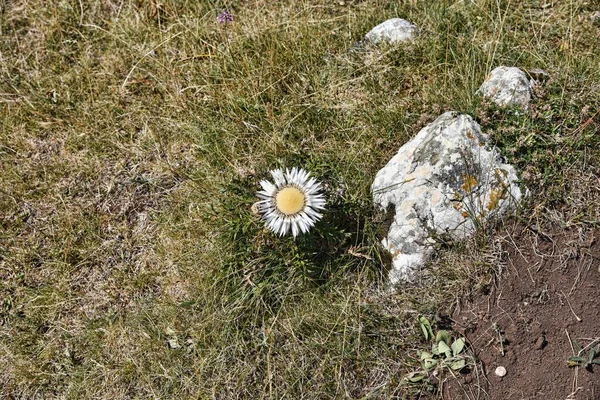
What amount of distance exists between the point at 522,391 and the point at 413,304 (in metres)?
0.68

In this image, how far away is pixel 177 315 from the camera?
3400 millimetres

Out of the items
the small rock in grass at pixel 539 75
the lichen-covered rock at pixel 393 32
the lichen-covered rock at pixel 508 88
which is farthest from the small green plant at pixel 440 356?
the lichen-covered rock at pixel 393 32

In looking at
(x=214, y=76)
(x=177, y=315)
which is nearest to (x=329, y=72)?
(x=214, y=76)

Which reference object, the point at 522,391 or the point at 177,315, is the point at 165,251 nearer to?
the point at 177,315

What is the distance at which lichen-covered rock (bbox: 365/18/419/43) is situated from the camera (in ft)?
12.9

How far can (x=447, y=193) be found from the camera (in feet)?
10.5

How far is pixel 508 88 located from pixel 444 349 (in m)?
1.55

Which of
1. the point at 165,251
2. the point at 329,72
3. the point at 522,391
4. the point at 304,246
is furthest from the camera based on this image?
the point at 329,72

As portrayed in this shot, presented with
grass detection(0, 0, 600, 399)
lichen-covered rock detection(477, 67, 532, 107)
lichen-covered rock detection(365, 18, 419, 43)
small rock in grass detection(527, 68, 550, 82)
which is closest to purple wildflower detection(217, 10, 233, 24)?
grass detection(0, 0, 600, 399)

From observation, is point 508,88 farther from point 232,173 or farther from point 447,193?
point 232,173

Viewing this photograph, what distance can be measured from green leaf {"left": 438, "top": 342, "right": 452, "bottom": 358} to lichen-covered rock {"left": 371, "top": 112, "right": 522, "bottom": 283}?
0.39 metres

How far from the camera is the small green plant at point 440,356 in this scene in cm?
304

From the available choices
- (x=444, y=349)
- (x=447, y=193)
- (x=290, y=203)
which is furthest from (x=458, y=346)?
(x=290, y=203)

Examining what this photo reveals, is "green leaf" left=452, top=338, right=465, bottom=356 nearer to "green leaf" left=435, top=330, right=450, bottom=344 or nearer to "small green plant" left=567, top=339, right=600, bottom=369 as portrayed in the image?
"green leaf" left=435, top=330, right=450, bottom=344
